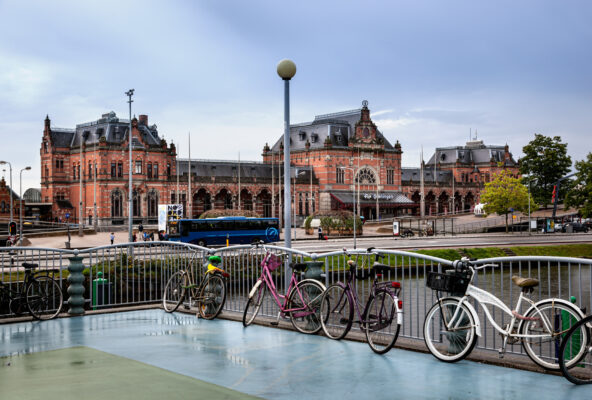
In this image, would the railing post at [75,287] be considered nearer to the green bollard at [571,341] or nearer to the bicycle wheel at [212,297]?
the bicycle wheel at [212,297]

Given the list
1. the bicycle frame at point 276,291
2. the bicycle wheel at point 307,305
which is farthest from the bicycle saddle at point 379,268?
the bicycle frame at point 276,291

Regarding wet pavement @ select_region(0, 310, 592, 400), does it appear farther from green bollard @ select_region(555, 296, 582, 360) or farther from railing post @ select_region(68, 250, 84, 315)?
railing post @ select_region(68, 250, 84, 315)

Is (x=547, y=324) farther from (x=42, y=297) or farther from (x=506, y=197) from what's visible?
(x=506, y=197)

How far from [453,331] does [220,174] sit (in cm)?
7041

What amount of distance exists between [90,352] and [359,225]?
53178 mm

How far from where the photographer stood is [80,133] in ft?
243

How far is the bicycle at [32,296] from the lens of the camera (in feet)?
34.8

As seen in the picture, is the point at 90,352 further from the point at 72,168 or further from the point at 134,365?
the point at 72,168

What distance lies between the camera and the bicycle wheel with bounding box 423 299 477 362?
23.7 ft

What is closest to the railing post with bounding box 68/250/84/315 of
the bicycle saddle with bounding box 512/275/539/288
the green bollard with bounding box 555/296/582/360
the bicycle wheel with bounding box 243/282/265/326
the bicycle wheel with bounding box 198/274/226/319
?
the bicycle wheel with bounding box 198/274/226/319

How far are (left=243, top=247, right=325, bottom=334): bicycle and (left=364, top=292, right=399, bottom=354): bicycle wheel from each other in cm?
114

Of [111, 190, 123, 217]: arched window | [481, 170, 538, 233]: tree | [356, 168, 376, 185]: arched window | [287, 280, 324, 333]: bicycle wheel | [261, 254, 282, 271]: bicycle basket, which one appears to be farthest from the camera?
[356, 168, 376, 185]: arched window

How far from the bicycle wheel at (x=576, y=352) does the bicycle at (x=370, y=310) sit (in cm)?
204

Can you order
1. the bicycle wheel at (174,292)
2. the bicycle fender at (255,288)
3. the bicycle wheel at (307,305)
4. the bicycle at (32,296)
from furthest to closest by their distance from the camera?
the bicycle wheel at (174,292)
the bicycle at (32,296)
the bicycle fender at (255,288)
the bicycle wheel at (307,305)
